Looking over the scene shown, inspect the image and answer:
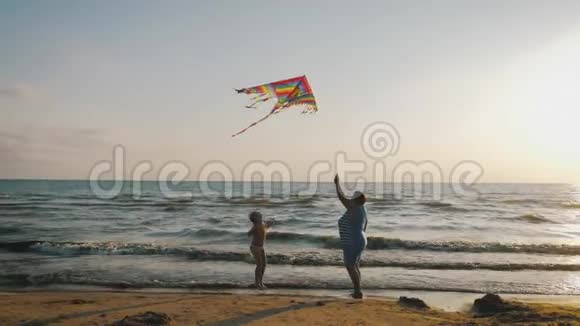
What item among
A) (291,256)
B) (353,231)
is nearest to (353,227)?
(353,231)

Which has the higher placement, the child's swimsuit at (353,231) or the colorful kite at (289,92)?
the colorful kite at (289,92)

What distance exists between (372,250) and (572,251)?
20.7ft

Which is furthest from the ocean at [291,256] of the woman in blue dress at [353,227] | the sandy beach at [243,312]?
the woman in blue dress at [353,227]

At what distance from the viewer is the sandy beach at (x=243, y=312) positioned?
6020mm

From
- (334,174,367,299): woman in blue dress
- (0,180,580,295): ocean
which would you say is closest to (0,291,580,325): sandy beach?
(334,174,367,299): woman in blue dress

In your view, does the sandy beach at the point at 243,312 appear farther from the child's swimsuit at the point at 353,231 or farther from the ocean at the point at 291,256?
the ocean at the point at 291,256

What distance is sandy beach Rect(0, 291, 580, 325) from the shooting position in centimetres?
602

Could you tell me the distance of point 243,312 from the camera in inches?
257

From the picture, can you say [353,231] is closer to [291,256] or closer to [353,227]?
[353,227]

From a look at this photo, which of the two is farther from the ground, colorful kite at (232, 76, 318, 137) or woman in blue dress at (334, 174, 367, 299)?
colorful kite at (232, 76, 318, 137)

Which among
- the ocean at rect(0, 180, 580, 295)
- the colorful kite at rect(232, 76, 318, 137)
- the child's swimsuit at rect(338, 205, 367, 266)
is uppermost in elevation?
the colorful kite at rect(232, 76, 318, 137)

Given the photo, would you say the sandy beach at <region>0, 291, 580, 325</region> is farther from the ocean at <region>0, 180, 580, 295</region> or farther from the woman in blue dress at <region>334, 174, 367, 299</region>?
the ocean at <region>0, 180, 580, 295</region>

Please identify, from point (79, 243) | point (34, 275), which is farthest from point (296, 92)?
Result: point (79, 243)

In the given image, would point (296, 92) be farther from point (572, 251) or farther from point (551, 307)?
point (572, 251)
